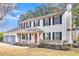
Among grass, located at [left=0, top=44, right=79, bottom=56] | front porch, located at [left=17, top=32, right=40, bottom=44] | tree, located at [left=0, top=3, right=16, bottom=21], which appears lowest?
grass, located at [left=0, top=44, right=79, bottom=56]

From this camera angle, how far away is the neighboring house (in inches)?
130

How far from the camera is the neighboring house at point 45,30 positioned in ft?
10.8

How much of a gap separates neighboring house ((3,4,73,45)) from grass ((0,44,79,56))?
0.10 m

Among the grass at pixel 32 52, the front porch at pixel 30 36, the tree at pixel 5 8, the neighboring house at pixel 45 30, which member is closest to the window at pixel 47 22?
the neighboring house at pixel 45 30

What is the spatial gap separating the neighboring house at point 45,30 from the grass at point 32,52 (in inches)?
3.8

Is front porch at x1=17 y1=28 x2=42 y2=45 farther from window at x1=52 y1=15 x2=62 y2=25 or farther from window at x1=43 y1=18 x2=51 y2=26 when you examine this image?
window at x1=52 y1=15 x2=62 y2=25

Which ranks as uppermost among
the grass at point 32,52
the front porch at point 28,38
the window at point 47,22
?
the window at point 47,22

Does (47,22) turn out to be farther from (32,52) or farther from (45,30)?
(32,52)

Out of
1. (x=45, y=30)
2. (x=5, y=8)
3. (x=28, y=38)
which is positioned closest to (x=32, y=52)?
(x=28, y=38)

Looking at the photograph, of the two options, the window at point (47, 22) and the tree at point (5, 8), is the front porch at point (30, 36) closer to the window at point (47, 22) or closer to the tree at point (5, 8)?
the window at point (47, 22)

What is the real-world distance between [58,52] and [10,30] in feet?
2.22

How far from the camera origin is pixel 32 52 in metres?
3.28

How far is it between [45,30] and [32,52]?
1.08ft

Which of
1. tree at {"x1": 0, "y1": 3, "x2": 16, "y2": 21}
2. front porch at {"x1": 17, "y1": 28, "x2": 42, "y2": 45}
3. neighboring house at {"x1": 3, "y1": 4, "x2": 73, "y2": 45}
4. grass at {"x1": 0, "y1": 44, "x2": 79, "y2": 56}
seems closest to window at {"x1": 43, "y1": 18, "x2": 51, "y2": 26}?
neighboring house at {"x1": 3, "y1": 4, "x2": 73, "y2": 45}
